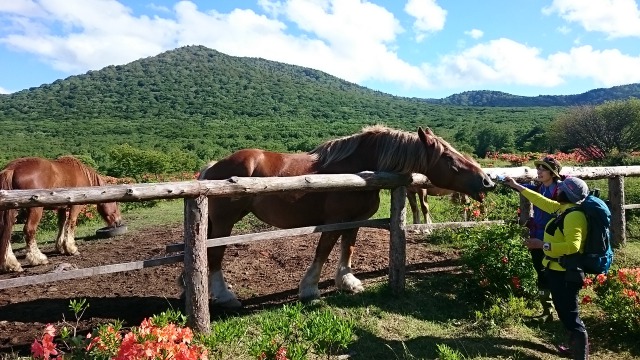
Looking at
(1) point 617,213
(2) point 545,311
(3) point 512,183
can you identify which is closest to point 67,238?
Result: (3) point 512,183

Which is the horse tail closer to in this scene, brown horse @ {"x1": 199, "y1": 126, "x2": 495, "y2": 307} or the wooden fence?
brown horse @ {"x1": 199, "y1": 126, "x2": 495, "y2": 307}

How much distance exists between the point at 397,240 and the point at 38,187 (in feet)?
19.2

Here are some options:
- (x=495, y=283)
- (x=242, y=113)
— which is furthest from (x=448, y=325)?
(x=242, y=113)

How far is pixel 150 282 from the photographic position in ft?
18.9

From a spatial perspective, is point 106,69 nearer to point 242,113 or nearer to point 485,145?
point 242,113

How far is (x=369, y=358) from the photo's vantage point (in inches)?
151

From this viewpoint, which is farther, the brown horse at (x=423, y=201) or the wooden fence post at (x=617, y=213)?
the brown horse at (x=423, y=201)

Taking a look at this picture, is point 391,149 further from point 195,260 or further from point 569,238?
point 195,260

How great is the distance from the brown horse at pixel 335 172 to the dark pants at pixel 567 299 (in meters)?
1.32

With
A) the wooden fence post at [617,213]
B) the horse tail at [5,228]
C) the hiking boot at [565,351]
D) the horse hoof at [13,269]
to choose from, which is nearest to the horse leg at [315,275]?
the hiking boot at [565,351]

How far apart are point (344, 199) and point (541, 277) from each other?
2180 millimetres

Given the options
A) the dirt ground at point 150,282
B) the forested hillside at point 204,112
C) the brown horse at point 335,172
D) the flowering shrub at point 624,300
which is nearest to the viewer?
the flowering shrub at point 624,300

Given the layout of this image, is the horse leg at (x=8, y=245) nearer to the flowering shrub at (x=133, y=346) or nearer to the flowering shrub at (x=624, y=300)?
the flowering shrub at (x=133, y=346)

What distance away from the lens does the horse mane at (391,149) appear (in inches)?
196
